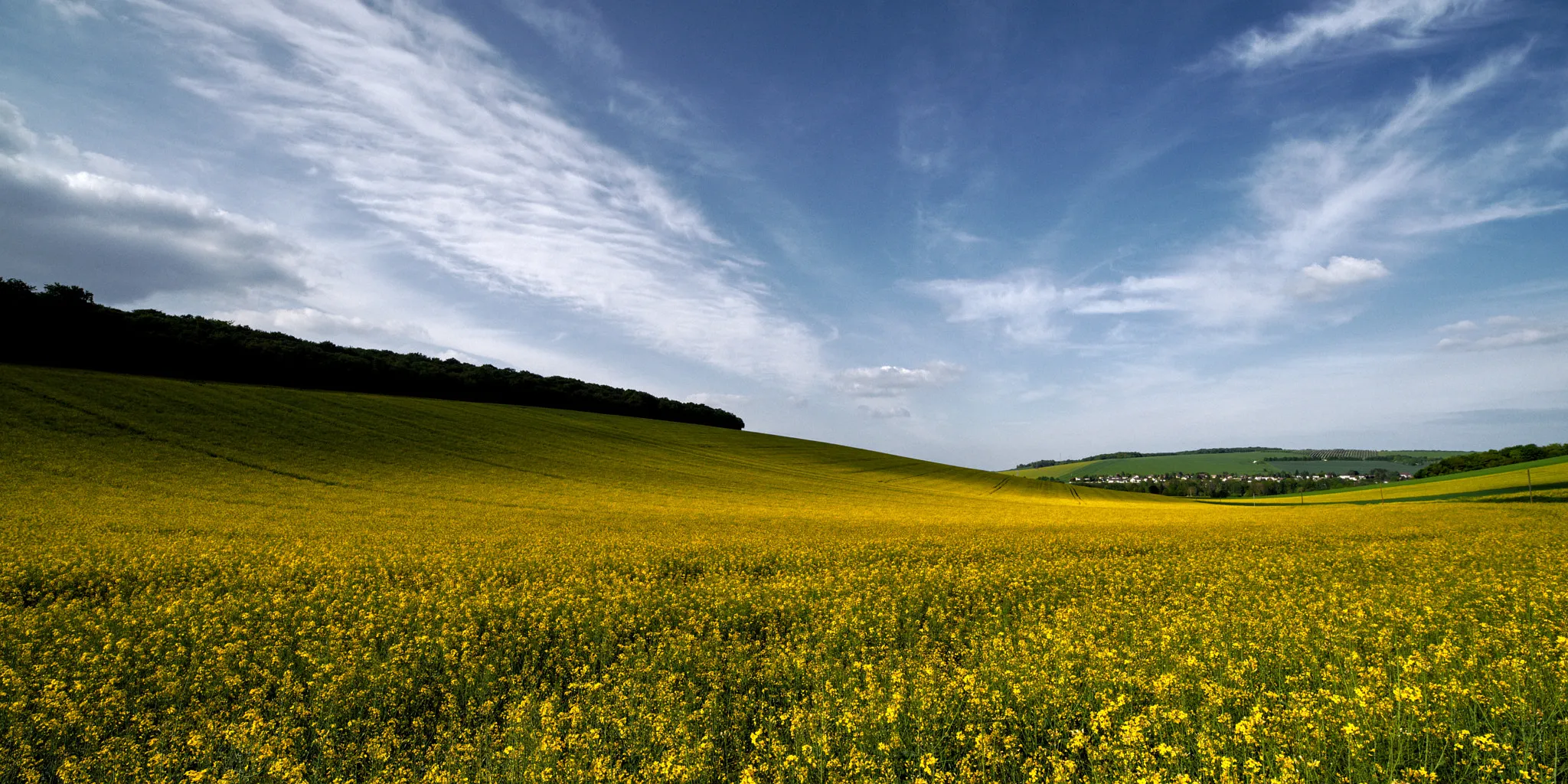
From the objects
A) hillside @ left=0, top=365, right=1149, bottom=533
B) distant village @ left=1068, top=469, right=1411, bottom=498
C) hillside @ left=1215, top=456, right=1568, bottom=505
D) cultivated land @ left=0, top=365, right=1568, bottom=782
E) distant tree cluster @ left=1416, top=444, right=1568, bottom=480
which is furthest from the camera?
distant village @ left=1068, top=469, right=1411, bottom=498

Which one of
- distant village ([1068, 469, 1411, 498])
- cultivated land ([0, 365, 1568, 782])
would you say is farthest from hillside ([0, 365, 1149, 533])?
distant village ([1068, 469, 1411, 498])

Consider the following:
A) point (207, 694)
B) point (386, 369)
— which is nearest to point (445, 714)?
point (207, 694)

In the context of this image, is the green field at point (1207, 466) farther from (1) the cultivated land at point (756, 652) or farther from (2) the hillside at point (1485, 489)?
→ (1) the cultivated land at point (756, 652)

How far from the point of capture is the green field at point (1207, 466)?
439ft

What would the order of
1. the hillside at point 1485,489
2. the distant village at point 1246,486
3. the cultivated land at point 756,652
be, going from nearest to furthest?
the cultivated land at point 756,652 < the hillside at point 1485,489 < the distant village at point 1246,486

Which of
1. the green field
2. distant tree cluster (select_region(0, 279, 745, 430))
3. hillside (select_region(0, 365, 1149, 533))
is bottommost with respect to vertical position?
the green field

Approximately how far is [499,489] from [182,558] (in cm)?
1617

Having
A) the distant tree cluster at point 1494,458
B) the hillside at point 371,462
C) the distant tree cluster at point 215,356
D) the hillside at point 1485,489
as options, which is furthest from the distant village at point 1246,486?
the distant tree cluster at point 215,356

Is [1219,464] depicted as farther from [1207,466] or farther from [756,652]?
[756,652]

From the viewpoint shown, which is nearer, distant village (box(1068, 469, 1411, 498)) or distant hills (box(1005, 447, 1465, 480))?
distant village (box(1068, 469, 1411, 498))

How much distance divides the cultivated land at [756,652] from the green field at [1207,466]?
12283cm

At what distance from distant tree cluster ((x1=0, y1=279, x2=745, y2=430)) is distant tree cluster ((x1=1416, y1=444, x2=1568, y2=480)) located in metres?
106

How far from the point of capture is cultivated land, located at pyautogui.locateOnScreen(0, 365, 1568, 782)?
449 cm

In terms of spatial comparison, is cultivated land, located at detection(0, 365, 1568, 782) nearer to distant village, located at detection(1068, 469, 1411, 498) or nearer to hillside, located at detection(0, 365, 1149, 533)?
hillside, located at detection(0, 365, 1149, 533)
